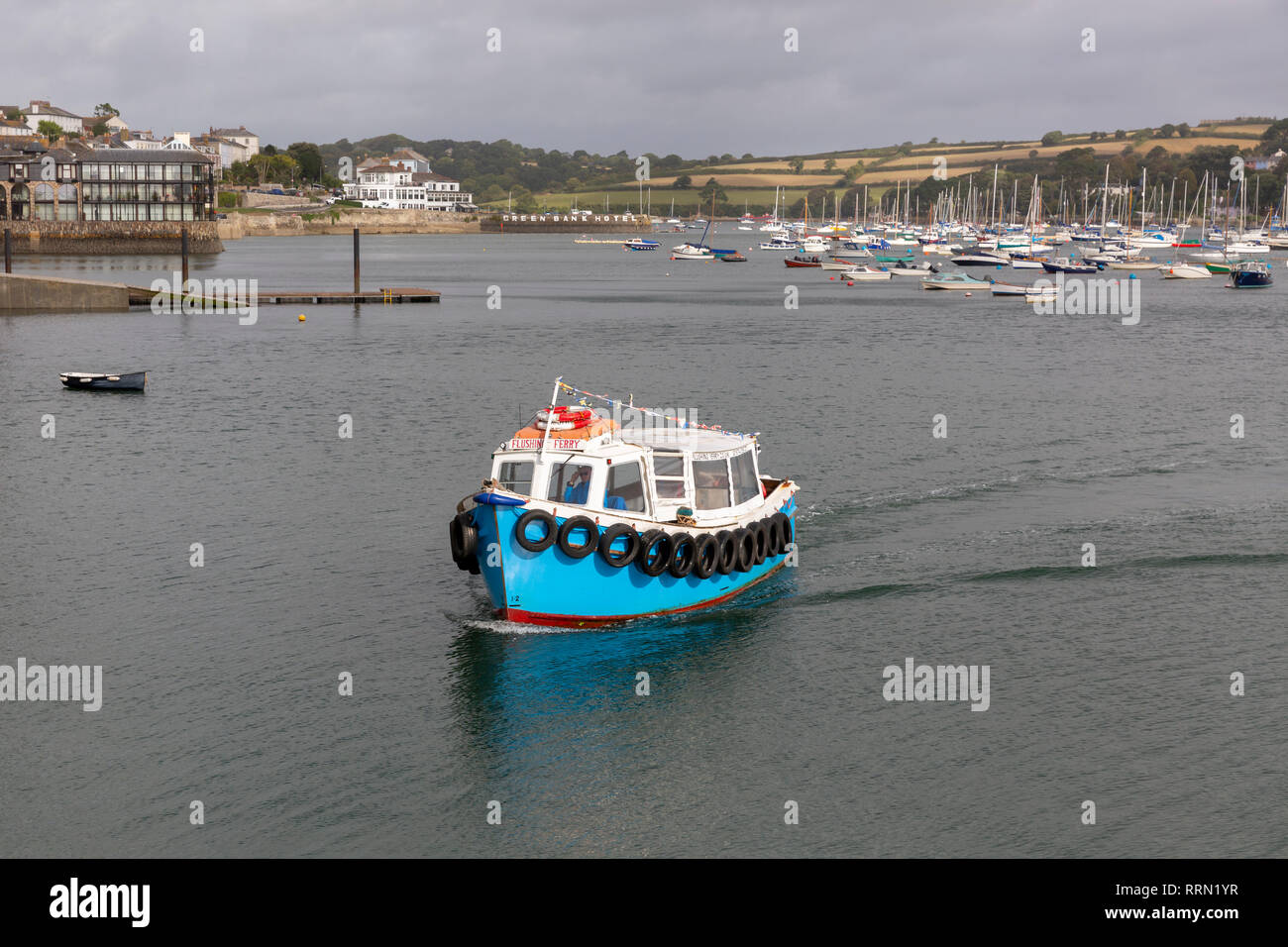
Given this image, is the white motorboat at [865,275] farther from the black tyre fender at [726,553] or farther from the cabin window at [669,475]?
the cabin window at [669,475]

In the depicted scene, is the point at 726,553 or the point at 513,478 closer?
the point at 513,478

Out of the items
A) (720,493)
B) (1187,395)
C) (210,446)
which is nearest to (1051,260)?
(1187,395)

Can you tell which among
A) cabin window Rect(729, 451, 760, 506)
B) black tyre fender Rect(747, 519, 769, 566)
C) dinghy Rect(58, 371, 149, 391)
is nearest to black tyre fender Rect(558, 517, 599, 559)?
cabin window Rect(729, 451, 760, 506)

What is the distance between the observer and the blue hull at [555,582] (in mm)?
27797

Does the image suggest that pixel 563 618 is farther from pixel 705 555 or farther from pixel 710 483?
pixel 710 483

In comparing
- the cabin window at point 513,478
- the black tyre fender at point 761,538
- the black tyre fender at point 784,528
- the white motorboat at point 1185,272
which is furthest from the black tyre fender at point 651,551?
the white motorboat at point 1185,272

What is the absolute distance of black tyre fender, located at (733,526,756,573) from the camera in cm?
3112

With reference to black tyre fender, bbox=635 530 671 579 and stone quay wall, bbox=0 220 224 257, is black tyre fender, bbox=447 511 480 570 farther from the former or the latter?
stone quay wall, bbox=0 220 224 257

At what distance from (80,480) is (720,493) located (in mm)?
25620

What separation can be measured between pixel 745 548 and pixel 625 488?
3662 mm

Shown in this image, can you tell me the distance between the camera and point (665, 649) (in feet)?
94.1

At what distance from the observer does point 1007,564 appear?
3506 centimetres

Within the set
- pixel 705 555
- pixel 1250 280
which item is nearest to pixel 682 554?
pixel 705 555
